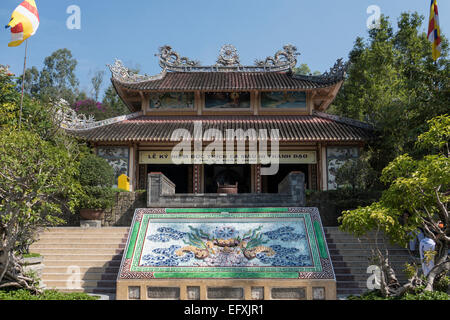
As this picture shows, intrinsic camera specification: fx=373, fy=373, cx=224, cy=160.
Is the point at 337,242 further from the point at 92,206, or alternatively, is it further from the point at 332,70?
the point at 332,70

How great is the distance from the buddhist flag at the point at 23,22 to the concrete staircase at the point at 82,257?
16.5 ft

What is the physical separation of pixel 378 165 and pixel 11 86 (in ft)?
44.9

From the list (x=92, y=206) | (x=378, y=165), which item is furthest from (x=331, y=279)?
(x=378, y=165)

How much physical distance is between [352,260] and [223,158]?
281 inches

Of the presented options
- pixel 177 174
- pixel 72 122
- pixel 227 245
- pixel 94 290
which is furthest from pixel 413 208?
pixel 177 174

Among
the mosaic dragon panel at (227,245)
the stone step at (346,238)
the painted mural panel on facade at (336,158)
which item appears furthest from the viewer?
the painted mural panel on facade at (336,158)

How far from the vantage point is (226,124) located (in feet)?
52.1

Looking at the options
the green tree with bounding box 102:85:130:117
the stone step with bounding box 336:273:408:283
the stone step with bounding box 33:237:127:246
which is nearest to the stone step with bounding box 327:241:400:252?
the stone step with bounding box 336:273:408:283

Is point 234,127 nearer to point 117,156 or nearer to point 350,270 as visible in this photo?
point 117,156

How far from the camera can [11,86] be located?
12.1 m

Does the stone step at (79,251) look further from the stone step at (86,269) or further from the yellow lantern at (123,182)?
the yellow lantern at (123,182)

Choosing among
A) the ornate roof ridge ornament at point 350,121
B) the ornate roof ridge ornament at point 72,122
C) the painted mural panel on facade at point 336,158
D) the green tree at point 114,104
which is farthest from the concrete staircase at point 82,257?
the green tree at point 114,104

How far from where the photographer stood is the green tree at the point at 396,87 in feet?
41.3

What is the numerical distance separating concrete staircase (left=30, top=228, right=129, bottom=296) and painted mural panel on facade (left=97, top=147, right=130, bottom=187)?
429 cm
